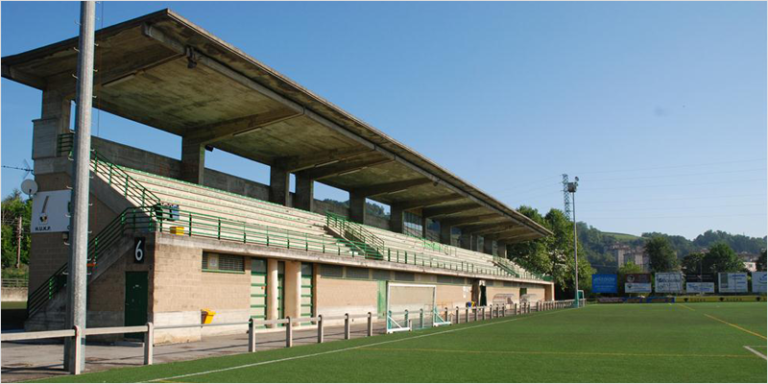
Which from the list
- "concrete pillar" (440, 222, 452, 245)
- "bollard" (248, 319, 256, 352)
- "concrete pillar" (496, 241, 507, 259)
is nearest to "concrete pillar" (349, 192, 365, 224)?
"concrete pillar" (440, 222, 452, 245)

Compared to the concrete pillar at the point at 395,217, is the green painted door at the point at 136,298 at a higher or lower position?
lower

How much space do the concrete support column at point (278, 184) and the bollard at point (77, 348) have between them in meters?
28.1

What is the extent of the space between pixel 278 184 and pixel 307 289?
13.0m

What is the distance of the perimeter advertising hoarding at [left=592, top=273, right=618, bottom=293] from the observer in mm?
94250

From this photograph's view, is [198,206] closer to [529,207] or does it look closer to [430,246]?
[430,246]

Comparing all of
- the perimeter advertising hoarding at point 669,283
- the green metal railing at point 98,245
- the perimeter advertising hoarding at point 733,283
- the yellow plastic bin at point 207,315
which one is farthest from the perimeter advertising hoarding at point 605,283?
the green metal railing at point 98,245

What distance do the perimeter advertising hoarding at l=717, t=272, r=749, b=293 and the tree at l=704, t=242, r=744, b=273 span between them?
7865 cm

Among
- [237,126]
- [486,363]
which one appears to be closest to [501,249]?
Result: [237,126]

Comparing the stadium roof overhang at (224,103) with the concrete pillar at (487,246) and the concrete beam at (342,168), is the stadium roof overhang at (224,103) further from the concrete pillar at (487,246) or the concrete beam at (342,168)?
the concrete pillar at (487,246)

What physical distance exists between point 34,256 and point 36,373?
11.9 metres

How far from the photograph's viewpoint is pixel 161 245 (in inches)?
803

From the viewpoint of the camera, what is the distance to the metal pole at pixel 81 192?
42.9 feet

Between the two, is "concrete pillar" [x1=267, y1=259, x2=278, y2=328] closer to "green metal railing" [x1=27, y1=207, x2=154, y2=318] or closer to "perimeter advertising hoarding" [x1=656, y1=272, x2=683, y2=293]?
"green metal railing" [x1=27, y1=207, x2=154, y2=318]

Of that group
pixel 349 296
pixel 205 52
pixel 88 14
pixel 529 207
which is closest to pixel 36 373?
pixel 88 14
